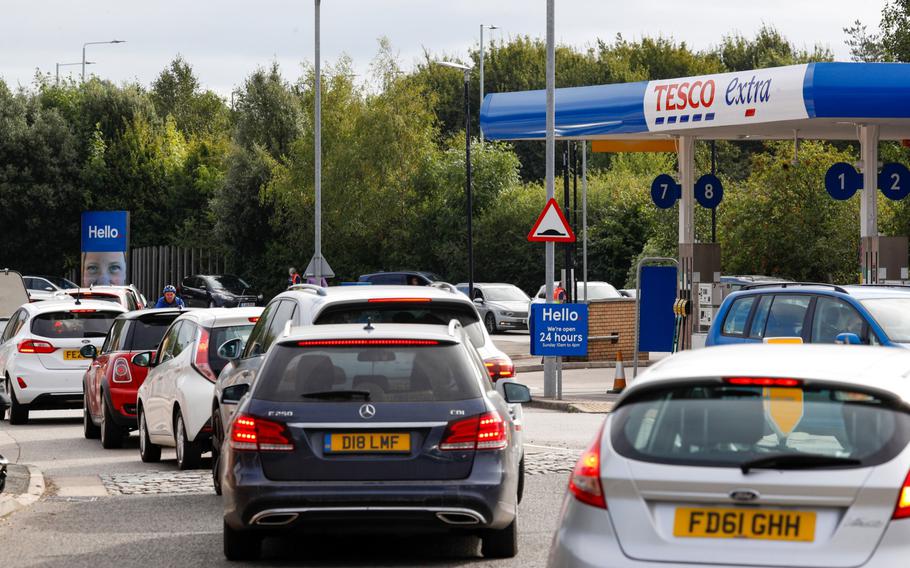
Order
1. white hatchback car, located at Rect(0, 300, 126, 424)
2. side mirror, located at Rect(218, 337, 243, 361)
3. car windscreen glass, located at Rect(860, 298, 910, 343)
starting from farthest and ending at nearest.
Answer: white hatchback car, located at Rect(0, 300, 126, 424), car windscreen glass, located at Rect(860, 298, 910, 343), side mirror, located at Rect(218, 337, 243, 361)

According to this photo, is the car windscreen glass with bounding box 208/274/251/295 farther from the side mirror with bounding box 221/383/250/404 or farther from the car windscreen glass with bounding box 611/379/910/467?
the car windscreen glass with bounding box 611/379/910/467

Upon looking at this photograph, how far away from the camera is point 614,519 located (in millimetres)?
5707

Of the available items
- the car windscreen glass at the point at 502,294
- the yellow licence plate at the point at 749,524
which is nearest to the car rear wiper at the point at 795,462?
the yellow licence plate at the point at 749,524

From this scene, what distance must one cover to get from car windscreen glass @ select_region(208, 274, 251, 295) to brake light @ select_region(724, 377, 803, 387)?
52.8m

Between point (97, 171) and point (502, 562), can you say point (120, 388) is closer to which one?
point (502, 562)

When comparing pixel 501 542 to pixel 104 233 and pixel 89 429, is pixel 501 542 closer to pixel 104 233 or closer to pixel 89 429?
pixel 89 429

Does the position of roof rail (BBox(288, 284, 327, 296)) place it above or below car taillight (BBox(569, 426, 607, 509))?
above

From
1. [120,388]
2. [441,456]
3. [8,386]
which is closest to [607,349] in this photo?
[8,386]

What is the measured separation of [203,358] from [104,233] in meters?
36.7

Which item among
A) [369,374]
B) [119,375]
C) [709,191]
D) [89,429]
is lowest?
[89,429]

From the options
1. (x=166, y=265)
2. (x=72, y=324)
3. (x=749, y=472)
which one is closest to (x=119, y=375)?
(x=72, y=324)

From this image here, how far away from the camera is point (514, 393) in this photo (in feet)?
33.3

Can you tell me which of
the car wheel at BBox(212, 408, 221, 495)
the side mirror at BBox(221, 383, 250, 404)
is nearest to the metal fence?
the car wheel at BBox(212, 408, 221, 495)

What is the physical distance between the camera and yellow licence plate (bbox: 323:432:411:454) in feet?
28.3
